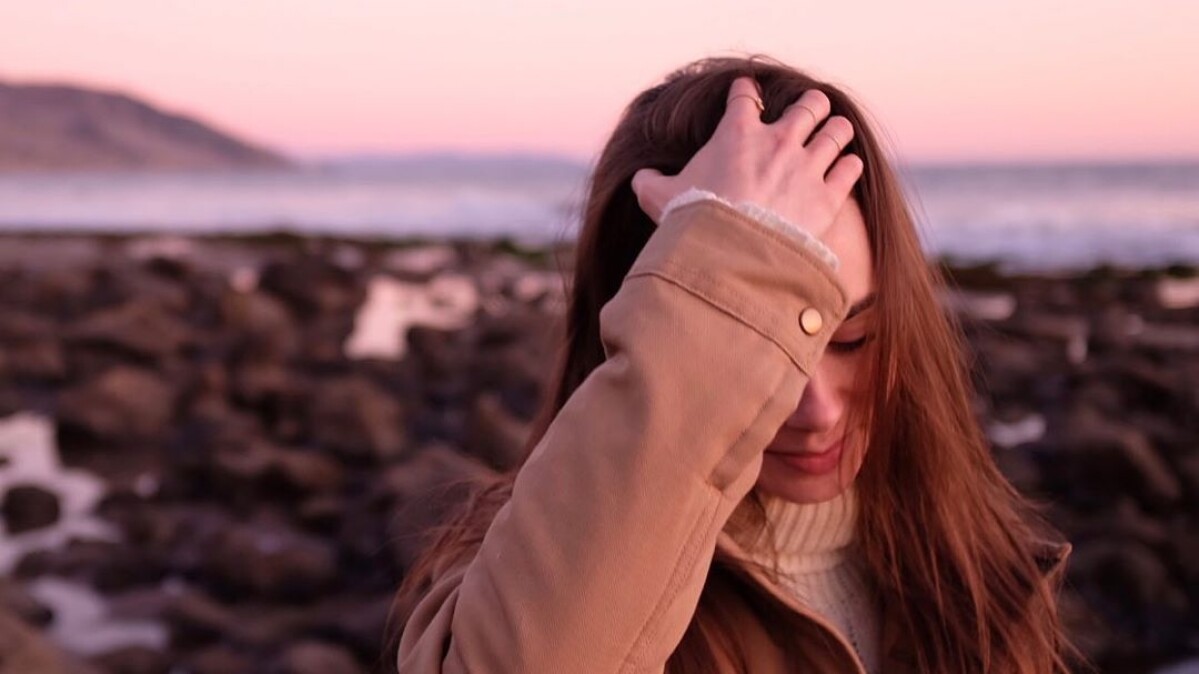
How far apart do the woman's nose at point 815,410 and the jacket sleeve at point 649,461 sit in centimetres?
25

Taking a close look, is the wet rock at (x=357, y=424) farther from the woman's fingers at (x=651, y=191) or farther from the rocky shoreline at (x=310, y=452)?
the woman's fingers at (x=651, y=191)

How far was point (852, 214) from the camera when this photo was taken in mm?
1914

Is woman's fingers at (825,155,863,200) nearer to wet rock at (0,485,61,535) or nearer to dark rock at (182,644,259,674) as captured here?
dark rock at (182,644,259,674)

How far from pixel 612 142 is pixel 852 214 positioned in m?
0.47

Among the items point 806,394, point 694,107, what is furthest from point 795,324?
point 694,107

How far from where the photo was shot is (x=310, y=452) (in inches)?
302

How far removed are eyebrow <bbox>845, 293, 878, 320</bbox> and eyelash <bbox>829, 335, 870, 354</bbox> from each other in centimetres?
4

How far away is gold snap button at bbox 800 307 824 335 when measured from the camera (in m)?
1.62

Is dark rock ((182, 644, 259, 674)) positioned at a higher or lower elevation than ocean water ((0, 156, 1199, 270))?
higher

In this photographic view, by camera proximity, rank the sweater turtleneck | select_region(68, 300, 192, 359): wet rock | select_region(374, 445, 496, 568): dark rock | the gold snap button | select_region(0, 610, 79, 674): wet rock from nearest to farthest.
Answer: the gold snap button < the sweater turtleneck < select_region(0, 610, 79, 674): wet rock < select_region(374, 445, 496, 568): dark rock < select_region(68, 300, 192, 359): wet rock

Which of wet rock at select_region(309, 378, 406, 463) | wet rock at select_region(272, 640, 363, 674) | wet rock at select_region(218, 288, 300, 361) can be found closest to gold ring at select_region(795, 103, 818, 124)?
wet rock at select_region(272, 640, 363, 674)

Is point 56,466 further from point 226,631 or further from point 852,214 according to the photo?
point 852,214

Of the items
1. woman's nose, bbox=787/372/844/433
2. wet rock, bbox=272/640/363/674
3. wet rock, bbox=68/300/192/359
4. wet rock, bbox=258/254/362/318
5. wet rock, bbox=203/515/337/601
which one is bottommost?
wet rock, bbox=258/254/362/318

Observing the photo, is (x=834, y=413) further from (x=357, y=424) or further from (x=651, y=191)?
(x=357, y=424)
